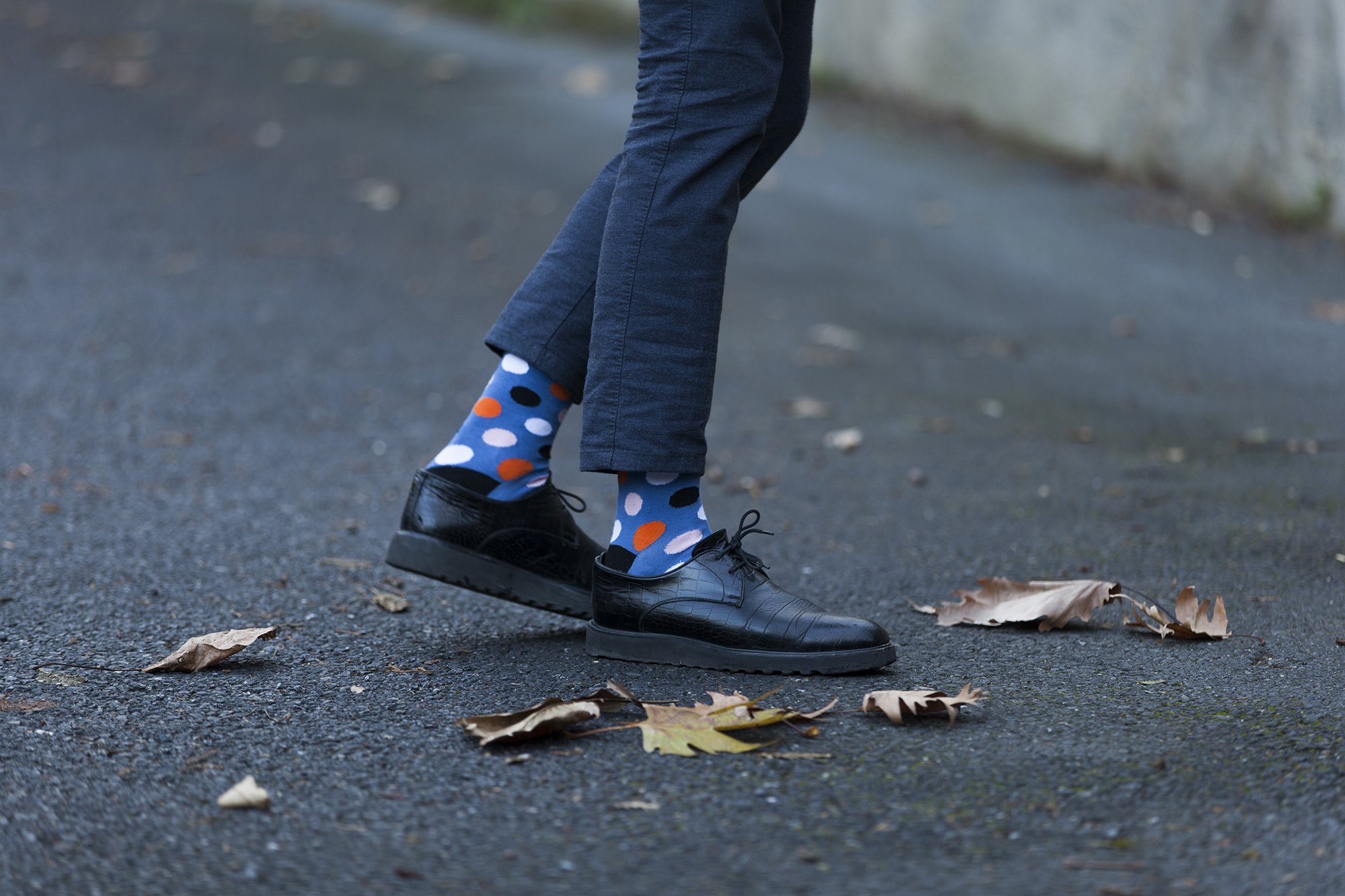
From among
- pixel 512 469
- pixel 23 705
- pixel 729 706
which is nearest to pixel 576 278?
pixel 512 469

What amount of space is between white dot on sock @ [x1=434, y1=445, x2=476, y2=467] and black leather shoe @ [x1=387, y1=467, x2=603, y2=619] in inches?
0.4

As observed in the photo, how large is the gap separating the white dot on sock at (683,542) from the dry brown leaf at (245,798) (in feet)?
2.17

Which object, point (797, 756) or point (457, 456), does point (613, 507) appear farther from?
point (797, 756)

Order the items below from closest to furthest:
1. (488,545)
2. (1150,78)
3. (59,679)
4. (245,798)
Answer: (245,798)
(59,679)
(488,545)
(1150,78)

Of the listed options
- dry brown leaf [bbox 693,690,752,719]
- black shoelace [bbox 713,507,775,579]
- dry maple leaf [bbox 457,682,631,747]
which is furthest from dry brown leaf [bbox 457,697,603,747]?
black shoelace [bbox 713,507,775,579]

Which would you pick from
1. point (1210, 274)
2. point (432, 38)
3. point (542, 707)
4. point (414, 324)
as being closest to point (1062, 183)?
point (1210, 274)

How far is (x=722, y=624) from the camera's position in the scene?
71.1 inches

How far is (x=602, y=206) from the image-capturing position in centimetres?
195

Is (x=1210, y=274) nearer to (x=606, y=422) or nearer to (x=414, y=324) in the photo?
(x=414, y=324)

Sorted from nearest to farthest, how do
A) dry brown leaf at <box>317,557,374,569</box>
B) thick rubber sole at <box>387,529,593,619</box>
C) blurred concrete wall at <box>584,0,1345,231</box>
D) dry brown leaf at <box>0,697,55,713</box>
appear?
dry brown leaf at <box>0,697,55,713</box> < thick rubber sole at <box>387,529,593,619</box> < dry brown leaf at <box>317,557,374,569</box> < blurred concrete wall at <box>584,0,1345,231</box>

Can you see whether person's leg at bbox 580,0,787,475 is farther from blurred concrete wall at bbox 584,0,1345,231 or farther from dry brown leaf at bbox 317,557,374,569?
blurred concrete wall at bbox 584,0,1345,231

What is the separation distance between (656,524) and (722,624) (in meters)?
0.17

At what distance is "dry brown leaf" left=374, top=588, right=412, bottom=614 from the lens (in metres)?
2.16

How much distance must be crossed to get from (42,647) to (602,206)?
3.39 feet
